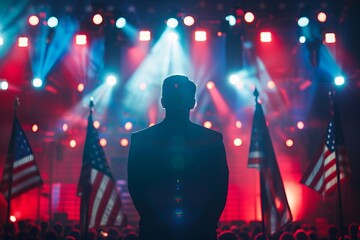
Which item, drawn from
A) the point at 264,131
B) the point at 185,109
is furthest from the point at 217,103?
the point at 185,109

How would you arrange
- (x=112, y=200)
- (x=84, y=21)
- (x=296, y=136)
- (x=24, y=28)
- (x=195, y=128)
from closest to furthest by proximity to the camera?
(x=195, y=128) < (x=112, y=200) < (x=84, y=21) < (x=24, y=28) < (x=296, y=136)

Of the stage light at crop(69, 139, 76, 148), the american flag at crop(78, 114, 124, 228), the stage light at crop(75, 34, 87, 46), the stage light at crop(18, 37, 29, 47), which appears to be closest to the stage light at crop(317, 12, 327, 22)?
the stage light at crop(75, 34, 87, 46)

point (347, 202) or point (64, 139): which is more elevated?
point (64, 139)

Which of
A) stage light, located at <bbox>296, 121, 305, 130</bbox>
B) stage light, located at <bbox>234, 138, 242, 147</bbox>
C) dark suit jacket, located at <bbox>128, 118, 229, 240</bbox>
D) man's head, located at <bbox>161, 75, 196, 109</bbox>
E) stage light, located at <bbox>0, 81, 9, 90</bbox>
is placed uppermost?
stage light, located at <bbox>0, 81, 9, 90</bbox>

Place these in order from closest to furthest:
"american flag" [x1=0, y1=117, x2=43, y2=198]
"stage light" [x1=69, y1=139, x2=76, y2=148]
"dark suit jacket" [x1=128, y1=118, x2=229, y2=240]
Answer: "dark suit jacket" [x1=128, y1=118, x2=229, y2=240], "american flag" [x1=0, y1=117, x2=43, y2=198], "stage light" [x1=69, y1=139, x2=76, y2=148]

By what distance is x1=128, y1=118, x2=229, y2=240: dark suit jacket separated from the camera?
2.66 meters

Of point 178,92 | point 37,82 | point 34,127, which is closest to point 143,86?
point 37,82

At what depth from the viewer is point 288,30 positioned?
69.3 feet

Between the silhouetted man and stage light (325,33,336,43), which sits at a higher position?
stage light (325,33,336,43)

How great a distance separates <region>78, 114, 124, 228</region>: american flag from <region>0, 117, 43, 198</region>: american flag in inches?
59.2

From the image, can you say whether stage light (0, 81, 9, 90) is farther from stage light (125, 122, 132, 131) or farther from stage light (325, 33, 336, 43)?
stage light (325, 33, 336, 43)

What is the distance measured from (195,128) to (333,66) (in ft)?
59.2

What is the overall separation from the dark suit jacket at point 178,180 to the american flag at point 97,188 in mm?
6292

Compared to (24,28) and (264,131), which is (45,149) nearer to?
(24,28)
